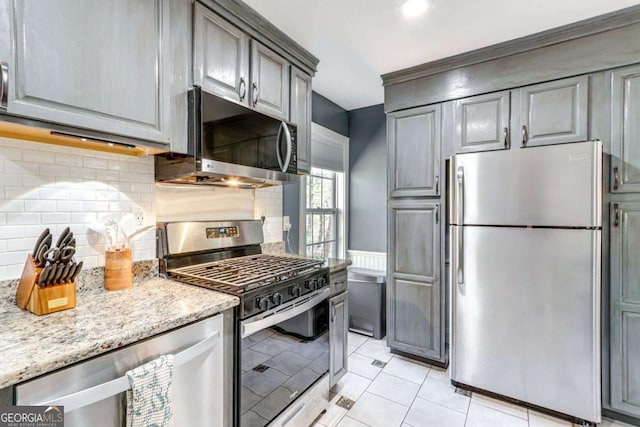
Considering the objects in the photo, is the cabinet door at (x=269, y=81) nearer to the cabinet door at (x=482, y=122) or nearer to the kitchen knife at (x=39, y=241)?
the kitchen knife at (x=39, y=241)

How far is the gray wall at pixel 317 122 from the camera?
2680 mm

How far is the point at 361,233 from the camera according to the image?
368 cm

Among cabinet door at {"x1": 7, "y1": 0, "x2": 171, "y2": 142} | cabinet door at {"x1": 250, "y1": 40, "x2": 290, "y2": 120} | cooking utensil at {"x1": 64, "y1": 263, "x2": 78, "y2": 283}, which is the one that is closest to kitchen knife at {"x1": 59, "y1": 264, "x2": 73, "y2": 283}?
cooking utensil at {"x1": 64, "y1": 263, "x2": 78, "y2": 283}

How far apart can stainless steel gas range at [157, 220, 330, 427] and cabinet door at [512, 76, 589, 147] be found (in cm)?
171

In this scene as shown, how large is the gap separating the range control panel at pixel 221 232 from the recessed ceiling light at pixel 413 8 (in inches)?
67.8

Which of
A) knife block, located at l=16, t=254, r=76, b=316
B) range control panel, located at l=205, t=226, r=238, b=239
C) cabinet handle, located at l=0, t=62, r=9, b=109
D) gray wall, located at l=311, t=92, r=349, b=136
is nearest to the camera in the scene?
cabinet handle, located at l=0, t=62, r=9, b=109

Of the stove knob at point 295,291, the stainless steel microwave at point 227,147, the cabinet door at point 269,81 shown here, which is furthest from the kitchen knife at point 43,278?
the cabinet door at point 269,81

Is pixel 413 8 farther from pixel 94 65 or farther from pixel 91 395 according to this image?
pixel 91 395

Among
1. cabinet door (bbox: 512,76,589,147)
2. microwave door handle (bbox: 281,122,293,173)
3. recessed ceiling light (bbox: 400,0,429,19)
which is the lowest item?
microwave door handle (bbox: 281,122,293,173)

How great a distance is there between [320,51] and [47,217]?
1.96 metres

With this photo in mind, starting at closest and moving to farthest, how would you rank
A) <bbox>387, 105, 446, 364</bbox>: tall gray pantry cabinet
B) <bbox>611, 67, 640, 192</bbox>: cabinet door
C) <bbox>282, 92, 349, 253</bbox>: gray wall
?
1. <bbox>611, 67, 640, 192</bbox>: cabinet door
2. <bbox>387, 105, 446, 364</bbox>: tall gray pantry cabinet
3. <bbox>282, 92, 349, 253</bbox>: gray wall

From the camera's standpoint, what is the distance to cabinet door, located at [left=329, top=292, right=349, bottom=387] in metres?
1.93

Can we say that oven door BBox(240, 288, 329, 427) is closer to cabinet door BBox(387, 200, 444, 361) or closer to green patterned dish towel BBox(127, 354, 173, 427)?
green patterned dish towel BBox(127, 354, 173, 427)

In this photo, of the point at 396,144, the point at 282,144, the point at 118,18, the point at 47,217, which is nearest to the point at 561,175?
the point at 396,144
